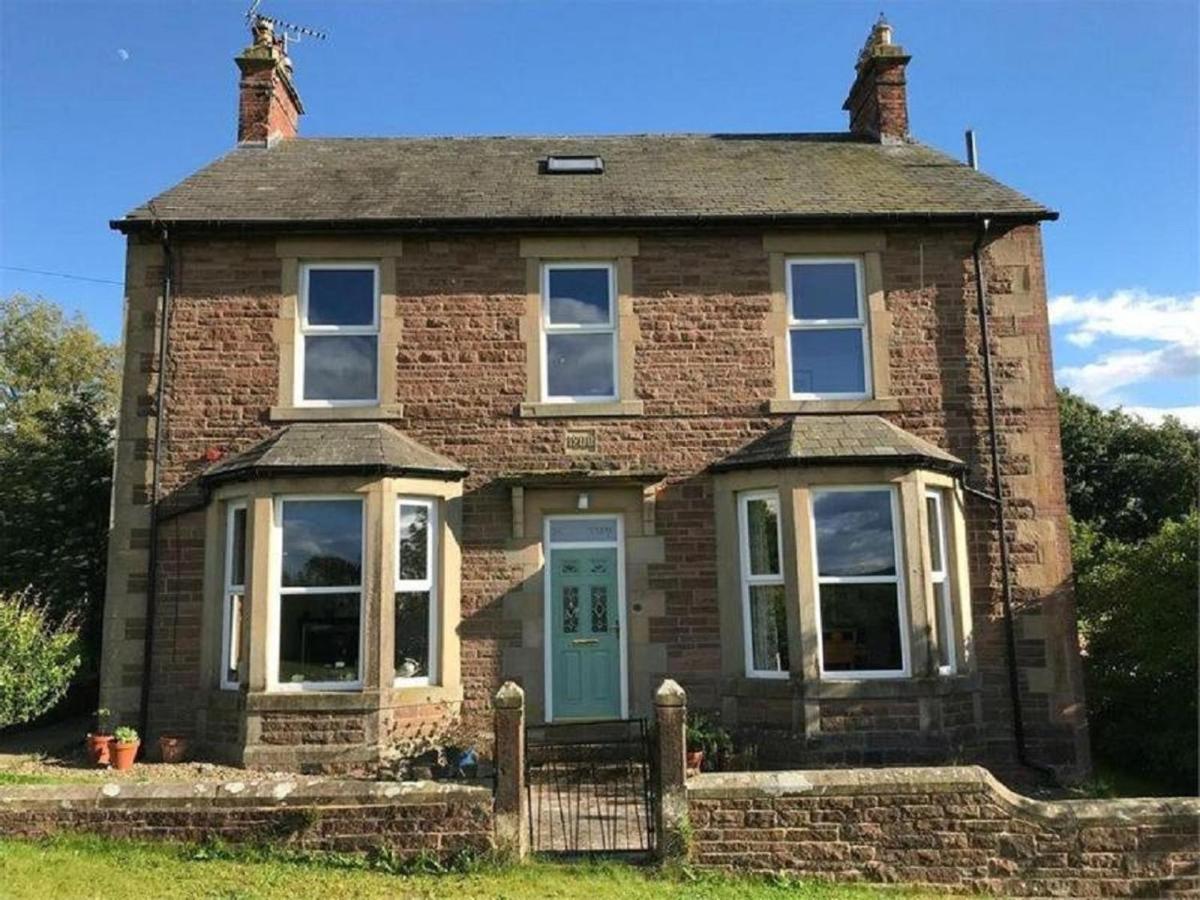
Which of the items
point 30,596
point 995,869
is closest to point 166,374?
point 30,596

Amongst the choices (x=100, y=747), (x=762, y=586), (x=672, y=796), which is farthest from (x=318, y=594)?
(x=672, y=796)

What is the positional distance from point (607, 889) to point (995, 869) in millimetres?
2677

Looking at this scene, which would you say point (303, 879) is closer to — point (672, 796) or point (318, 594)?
point (672, 796)

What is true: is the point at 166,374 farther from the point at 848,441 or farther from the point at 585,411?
the point at 848,441

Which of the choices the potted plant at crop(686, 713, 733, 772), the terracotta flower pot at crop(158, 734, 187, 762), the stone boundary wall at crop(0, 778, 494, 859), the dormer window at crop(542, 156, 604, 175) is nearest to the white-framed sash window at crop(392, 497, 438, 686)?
the terracotta flower pot at crop(158, 734, 187, 762)

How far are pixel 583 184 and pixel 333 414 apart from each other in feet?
14.8

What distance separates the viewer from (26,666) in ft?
32.1

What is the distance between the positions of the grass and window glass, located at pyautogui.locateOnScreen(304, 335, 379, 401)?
568cm

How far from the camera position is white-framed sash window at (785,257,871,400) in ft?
35.6

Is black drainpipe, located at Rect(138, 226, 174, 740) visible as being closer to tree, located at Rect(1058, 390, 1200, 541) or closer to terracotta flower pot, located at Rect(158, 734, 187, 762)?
terracotta flower pot, located at Rect(158, 734, 187, 762)

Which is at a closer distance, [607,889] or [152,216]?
[607,889]

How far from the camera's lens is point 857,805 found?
20.5 ft

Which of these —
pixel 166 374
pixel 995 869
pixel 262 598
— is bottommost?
pixel 995 869

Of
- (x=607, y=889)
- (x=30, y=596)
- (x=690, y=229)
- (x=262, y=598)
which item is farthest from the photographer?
(x=30, y=596)
